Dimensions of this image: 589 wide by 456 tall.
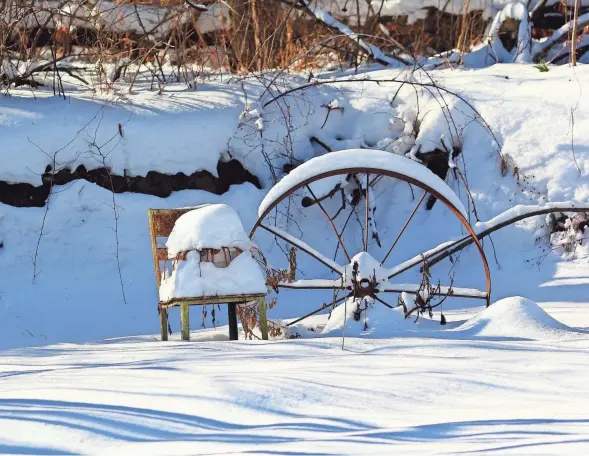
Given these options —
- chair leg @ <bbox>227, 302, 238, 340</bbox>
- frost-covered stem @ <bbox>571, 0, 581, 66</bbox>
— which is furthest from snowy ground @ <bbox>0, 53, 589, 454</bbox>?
chair leg @ <bbox>227, 302, 238, 340</bbox>

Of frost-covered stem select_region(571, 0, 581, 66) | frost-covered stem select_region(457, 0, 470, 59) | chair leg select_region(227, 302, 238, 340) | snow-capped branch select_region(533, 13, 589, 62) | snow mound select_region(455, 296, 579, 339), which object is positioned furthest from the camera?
frost-covered stem select_region(457, 0, 470, 59)

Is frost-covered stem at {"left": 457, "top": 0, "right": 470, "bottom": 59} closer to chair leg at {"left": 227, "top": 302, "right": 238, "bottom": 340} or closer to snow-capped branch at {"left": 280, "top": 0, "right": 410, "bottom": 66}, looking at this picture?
snow-capped branch at {"left": 280, "top": 0, "right": 410, "bottom": 66}

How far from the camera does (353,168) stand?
18.0 ft

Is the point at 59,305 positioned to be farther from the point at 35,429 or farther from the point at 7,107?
the point at 35,429

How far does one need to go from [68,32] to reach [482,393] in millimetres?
5931

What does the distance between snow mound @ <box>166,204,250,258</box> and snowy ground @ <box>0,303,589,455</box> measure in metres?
0.78

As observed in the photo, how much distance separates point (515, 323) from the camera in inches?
196

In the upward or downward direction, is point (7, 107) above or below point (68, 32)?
below

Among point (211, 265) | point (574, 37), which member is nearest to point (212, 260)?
point (211, 265)

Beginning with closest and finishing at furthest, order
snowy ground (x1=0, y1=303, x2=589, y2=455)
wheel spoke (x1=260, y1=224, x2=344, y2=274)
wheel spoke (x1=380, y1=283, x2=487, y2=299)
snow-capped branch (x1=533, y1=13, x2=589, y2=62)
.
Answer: snowy ground (x1=0, y1=303, x2=589, y2=455), wheel spoke (x1=380, y1=283, x2=487, y2=299), wheel spoke (x1=260, y1=224, x2=344, y2=274), snow-capped branch (x1=533, y1=13, x2=589, y2=62)

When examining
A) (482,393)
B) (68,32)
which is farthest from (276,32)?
(482,393)

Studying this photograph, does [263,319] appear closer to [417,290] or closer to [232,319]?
[232,319]

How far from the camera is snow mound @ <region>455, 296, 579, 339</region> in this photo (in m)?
4.91

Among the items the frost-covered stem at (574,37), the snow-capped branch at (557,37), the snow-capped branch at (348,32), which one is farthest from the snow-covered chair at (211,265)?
the snow-capped branch at (557,37)
